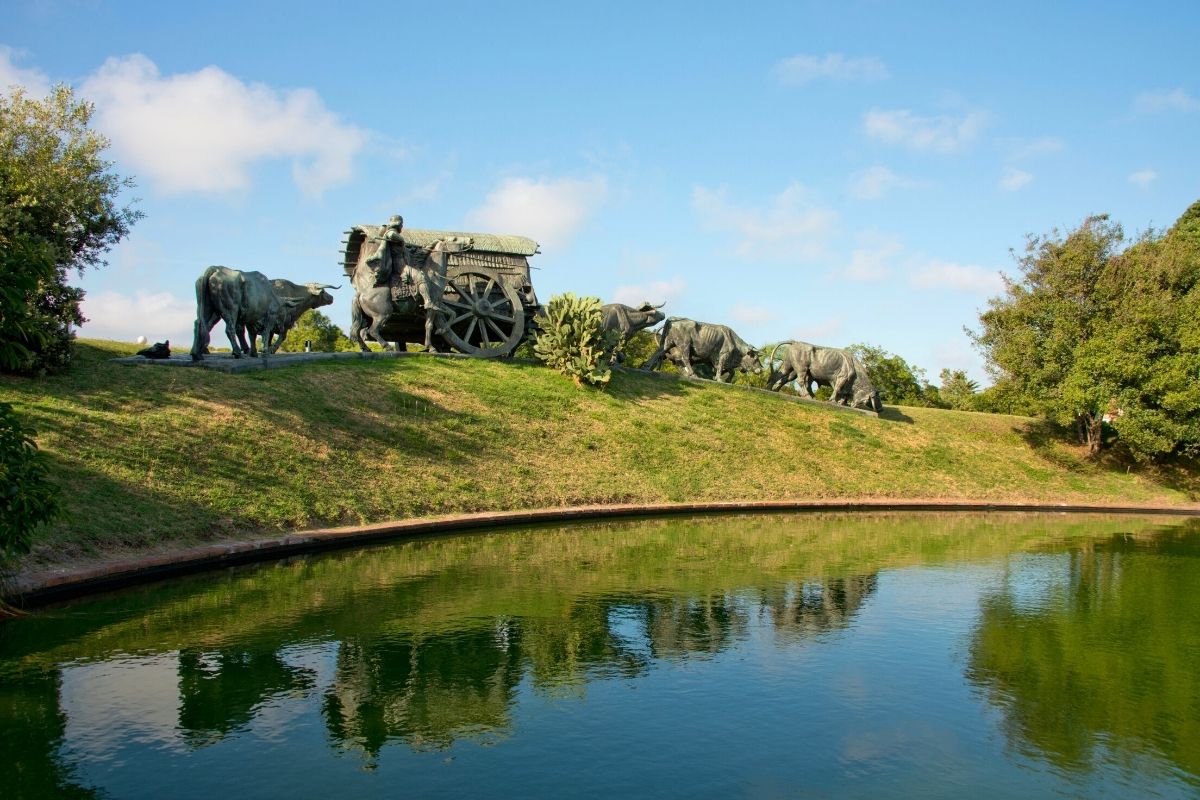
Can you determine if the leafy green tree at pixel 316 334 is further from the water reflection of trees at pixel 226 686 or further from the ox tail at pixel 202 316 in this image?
the water reflection of trees at pixel 226 686

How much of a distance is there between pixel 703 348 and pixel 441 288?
895 cm

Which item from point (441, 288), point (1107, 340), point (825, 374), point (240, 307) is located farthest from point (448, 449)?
point (1107, 340)

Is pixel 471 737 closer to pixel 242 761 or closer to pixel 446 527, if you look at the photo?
pixel 242 761

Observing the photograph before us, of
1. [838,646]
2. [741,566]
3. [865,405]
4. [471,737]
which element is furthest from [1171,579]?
[865,405]

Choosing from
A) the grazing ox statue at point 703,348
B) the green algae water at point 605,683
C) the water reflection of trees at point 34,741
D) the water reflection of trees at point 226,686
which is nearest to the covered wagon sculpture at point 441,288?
the grazing ox statue at point 703,348

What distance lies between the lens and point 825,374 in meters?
29.2

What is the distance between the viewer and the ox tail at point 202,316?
59.6ft

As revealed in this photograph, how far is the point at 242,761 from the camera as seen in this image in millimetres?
5992

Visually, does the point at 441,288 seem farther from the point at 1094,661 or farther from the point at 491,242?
the point at 1094,661

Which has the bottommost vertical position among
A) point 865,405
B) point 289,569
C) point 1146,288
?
point 289,569

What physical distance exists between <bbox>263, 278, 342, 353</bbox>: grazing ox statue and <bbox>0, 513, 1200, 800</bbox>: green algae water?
9224 millimetres

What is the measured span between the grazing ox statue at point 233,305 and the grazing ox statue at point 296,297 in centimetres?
79

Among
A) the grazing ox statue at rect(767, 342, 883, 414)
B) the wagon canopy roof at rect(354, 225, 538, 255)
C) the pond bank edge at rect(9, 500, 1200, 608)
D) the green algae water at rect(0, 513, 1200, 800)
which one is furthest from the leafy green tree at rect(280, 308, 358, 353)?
the green algae water at rect(0, 513, 1200, 800)

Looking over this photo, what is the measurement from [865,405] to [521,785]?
25.3 m
